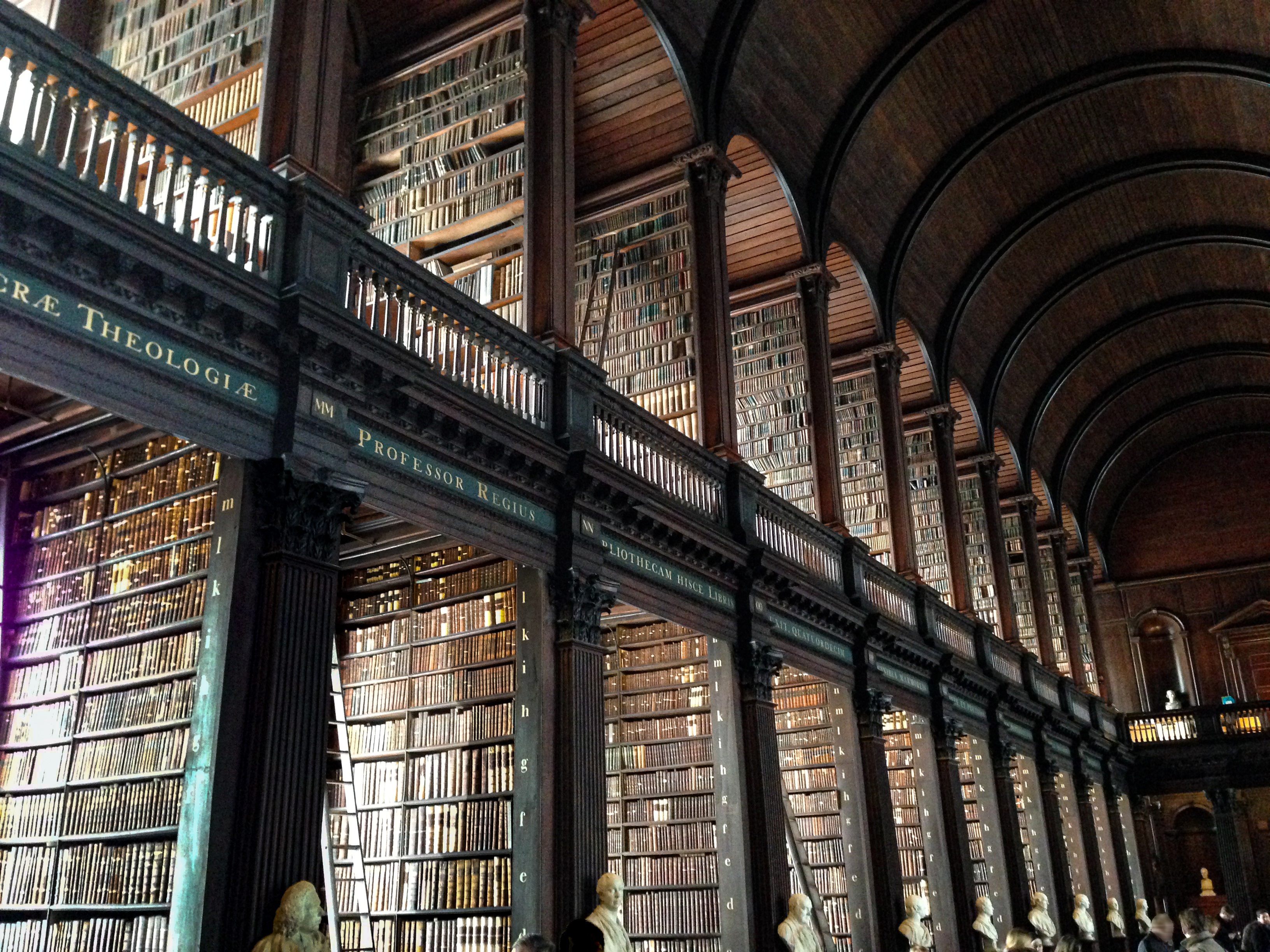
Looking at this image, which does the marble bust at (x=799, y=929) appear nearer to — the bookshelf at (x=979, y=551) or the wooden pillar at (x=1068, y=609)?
the bookshelf at (x=979, y=551)

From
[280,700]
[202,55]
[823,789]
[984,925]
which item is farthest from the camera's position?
[984,925]

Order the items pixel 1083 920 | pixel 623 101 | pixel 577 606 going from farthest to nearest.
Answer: pixel 1083 920
pixel 623 101
pixel 577 606

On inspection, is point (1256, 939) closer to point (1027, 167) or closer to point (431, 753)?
point (431, 753)

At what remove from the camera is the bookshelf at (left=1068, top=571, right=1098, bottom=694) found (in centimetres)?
2070

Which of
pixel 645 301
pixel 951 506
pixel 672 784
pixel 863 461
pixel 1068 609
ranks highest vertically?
pixel 645 301

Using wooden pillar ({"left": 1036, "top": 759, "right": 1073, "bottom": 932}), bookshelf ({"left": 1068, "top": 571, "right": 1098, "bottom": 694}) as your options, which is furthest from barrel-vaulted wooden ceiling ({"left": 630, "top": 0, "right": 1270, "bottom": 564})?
wooden pillar ({"left": 1036, "top": 759, "right": 1073, "bottom": 932})

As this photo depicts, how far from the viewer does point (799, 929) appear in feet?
25.7

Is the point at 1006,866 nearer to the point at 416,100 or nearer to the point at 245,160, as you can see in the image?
the point at 416,100

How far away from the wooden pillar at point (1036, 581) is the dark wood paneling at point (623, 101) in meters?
11.1

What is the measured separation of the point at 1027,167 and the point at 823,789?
8781mm

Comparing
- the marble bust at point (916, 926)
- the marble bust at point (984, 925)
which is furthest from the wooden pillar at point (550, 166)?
the marble bust at point (984, 925)

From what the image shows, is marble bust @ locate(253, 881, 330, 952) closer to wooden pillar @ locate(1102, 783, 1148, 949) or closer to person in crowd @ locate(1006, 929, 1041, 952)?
person in crowd @ locate(1006, 929, 1041, 952)

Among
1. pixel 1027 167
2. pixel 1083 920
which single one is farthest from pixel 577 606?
pixel 1027 167

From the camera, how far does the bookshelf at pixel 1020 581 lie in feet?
60.3
